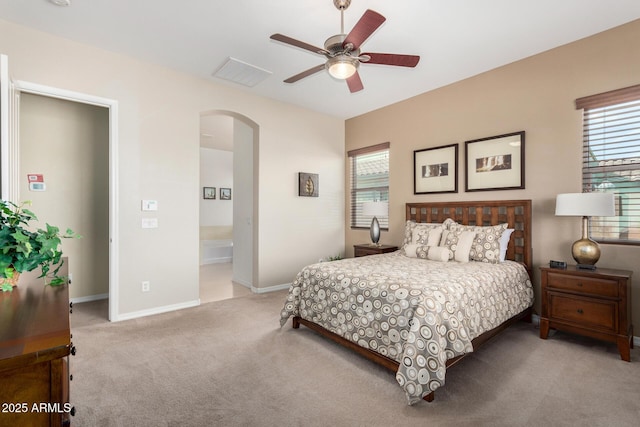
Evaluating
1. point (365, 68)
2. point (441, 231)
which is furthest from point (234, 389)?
point (365, 68)

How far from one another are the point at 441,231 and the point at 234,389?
A: 9.07 feet

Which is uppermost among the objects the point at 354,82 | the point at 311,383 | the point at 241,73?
the point at 241,73

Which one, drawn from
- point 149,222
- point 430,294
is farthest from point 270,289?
point 430,294

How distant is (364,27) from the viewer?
2094 millimetres

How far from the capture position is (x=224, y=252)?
777cm

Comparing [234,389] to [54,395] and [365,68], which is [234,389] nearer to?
[54,395]

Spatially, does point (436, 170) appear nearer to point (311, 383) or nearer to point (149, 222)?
point (311, 383)

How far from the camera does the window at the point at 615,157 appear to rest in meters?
2.88

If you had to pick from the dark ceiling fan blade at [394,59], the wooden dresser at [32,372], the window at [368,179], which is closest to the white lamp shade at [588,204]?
the dark ceiling fan blade at [394,59]

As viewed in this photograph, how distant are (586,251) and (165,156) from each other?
4519mm

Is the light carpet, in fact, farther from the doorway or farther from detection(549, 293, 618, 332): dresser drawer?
the doorway

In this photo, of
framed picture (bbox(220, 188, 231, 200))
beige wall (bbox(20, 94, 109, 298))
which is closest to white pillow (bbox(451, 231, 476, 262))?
beige wall (bbox(20, 94, 109, 298))

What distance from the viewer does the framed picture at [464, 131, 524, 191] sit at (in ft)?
11.9

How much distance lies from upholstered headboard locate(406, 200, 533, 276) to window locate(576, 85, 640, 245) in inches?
22.4
